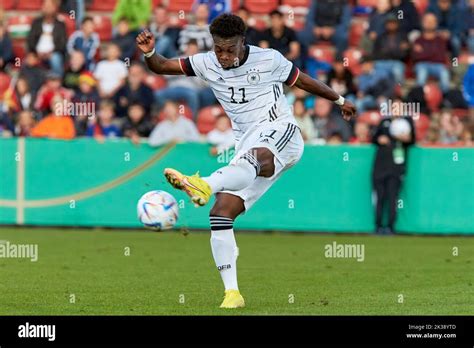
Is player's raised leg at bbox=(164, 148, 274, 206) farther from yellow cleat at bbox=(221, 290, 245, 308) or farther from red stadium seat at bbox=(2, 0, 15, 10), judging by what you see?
red stadium seat at bbox=(2, 0, 15, 10)

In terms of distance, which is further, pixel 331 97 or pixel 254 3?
pixel 254 3

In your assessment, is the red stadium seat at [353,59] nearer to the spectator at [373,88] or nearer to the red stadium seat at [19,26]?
the spectator at [373,88]

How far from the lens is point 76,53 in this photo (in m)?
25.5

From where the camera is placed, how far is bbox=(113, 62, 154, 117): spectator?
2411 centimetres

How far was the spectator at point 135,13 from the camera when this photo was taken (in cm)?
2605

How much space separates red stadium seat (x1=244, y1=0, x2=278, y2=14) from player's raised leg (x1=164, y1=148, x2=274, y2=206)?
14.0 m

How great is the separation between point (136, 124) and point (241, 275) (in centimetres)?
814

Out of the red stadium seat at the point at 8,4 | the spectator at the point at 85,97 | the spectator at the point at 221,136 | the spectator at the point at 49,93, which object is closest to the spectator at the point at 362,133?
the spectator at the point at 221,136

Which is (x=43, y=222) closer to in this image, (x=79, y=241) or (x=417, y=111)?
(x=79, y=241)

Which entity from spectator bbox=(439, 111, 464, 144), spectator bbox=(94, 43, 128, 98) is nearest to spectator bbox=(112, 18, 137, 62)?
spectator bbox=(94, 43, 128, 98)

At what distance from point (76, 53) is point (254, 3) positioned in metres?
3.91

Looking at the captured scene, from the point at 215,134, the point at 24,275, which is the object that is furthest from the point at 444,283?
the point at 215,134

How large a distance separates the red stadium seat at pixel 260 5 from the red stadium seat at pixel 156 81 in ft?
8.42

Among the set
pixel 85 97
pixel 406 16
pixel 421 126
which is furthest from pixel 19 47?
pixel 421 126
